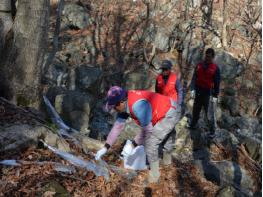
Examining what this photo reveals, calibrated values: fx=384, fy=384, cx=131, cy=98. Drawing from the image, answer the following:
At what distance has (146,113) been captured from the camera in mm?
4820

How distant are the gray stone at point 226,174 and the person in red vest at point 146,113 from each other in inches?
74.5

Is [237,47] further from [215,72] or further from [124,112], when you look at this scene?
[124,112]

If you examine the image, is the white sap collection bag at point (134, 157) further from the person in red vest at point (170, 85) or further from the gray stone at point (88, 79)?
the gray stone at point (88, 79)

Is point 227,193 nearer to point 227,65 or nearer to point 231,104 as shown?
point 231,104

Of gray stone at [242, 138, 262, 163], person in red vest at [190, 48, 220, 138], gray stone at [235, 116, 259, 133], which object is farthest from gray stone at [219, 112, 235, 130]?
person in red vest at [190, 48, 220, 138]

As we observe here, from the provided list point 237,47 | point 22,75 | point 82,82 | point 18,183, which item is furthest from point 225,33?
point 18,183

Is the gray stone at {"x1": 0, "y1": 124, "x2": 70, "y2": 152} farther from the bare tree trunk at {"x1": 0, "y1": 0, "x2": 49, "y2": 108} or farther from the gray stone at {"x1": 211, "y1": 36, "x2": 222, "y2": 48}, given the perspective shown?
the gray stone at {"x1": 211, "y1": 36, "x2": 222, "y2": 48}

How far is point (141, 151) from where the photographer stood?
5.49 metres

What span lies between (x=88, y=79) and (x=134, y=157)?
9.99 metres

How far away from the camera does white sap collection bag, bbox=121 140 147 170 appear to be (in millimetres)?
5492

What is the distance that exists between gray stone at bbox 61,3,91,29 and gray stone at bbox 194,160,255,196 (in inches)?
631

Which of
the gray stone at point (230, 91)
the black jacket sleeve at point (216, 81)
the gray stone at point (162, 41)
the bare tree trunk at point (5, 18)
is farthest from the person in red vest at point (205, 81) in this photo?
the gray stone at point (162, 41)

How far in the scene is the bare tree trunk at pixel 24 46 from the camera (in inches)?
244

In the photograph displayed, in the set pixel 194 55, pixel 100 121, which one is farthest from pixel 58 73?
pixel 194 55
